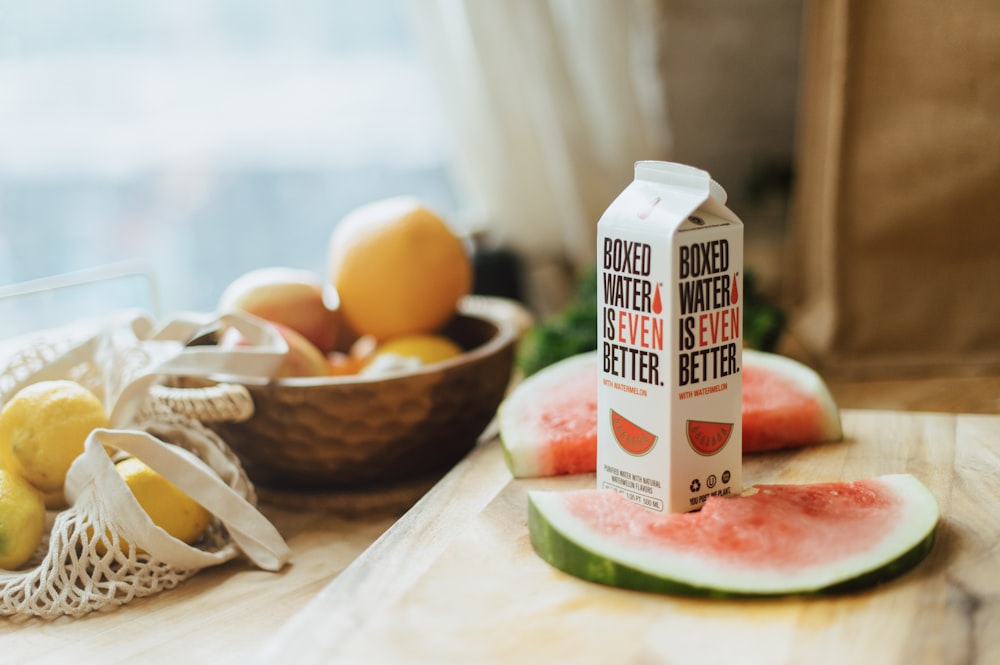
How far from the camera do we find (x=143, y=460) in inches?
31.7

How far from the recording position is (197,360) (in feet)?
2.96

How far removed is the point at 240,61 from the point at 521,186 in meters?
0.63

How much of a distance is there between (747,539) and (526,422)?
300 millimetres

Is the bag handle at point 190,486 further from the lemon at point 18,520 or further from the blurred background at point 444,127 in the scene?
Answer: the blurred background at point 444,127

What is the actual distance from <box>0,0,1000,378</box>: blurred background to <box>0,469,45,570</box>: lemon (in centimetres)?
43

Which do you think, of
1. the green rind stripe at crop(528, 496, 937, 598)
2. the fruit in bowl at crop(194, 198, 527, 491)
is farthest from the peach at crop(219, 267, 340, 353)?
the green rind stripe at crop(528, 496, 937, 598)

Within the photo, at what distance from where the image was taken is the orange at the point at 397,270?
110cm

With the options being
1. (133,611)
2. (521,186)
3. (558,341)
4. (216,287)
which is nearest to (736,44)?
(521,186)

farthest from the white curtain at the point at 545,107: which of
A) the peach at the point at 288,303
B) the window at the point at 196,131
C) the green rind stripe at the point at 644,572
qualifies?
the green rind stripe at the point at 644,572

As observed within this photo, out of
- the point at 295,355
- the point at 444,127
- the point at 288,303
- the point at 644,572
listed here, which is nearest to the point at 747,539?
the point at 644,572

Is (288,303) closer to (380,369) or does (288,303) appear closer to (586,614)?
(380,369)

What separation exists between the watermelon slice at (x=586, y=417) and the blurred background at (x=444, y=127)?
49 cm

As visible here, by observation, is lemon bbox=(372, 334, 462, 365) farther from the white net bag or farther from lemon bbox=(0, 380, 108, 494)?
lemon bbox=(0, 380, 108, 494)

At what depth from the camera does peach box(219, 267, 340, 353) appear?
42.4 inches
